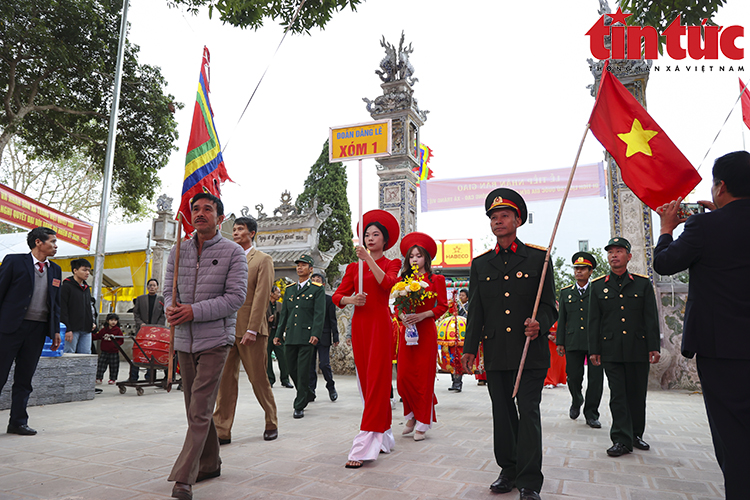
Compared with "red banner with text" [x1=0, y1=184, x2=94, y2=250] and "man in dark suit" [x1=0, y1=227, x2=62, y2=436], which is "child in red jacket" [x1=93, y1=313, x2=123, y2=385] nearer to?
"red banner with text" [x1=0, y1=184, x2=94, y2=250]

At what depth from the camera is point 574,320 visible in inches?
256

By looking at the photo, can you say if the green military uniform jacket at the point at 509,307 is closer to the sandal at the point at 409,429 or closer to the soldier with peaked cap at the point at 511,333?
the soldier with peaked cap at the point at 511,333

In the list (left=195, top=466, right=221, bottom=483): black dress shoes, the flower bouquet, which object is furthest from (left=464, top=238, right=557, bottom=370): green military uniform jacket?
(left=195, top=466, right=221, bottom=483): black dress shoes

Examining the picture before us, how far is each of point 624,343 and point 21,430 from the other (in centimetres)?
576

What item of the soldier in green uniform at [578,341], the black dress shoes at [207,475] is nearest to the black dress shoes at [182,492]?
the black dress shoes at [207,475]

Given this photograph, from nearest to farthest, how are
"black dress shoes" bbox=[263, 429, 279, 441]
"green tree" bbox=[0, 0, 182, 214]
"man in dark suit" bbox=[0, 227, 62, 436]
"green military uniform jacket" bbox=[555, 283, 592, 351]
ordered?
"black dress shoes" bbox=[263, 429, 279, 441] < "man in dark suit" bbox=[0, 227, 62, 436] < "green military uniform jacket" bbox=[555, 283, 592, 351] < "green tree" bbox=[0, 0, 182, 214]

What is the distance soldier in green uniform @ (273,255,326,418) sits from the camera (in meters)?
6.53

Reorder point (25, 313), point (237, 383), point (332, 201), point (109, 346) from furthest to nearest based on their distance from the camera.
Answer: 1. point (332, 201)
2. point (109, 346)
3. point (25, 313)
4. point (237, 383)

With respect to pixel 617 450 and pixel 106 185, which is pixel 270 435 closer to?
→ pixel 617 450

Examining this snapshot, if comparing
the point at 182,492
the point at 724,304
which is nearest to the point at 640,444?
the point at 724,304

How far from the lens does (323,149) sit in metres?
25.9

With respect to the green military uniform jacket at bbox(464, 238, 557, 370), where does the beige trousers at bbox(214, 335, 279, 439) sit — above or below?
below

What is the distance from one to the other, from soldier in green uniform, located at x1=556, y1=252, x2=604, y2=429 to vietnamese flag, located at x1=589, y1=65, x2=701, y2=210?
279cm

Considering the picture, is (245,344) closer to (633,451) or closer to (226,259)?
(226,259)
